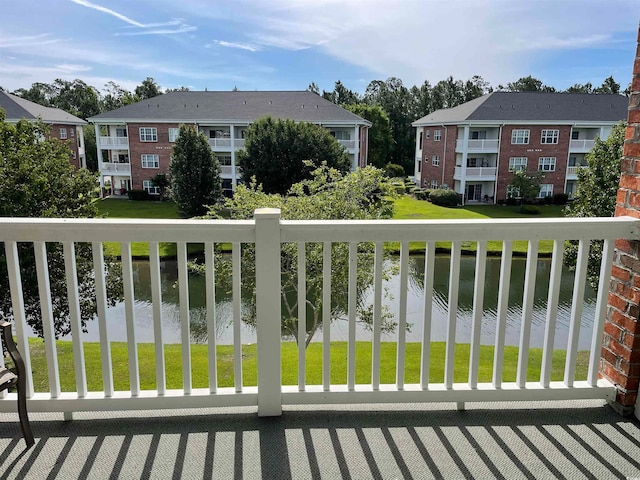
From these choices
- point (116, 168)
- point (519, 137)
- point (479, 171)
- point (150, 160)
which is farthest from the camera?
point (116, 168)

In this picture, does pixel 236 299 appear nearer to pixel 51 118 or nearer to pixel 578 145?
pixel 578 145

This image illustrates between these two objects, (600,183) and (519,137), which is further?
(519,137)

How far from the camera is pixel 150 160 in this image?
27.8 meters

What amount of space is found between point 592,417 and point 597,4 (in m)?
2.85

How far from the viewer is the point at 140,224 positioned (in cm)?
191

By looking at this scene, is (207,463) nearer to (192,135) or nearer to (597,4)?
(597,4)

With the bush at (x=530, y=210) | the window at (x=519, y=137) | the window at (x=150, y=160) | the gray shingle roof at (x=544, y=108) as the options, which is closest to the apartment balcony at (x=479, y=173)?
the window at (x=519, y=137)

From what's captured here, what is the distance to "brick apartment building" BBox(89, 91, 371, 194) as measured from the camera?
26781mm

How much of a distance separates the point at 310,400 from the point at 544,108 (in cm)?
2883

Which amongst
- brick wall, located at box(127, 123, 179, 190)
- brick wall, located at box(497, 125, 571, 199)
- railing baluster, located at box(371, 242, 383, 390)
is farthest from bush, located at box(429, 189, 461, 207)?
railing baluster, located at box(371, 242, 383, 390)

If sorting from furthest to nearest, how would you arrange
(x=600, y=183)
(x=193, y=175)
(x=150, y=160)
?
(x=150, y=160), (x=193, y=175), (x=600, y=183)

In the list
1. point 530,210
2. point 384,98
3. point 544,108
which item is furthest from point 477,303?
point 384,98

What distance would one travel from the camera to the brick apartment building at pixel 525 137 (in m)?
26.2

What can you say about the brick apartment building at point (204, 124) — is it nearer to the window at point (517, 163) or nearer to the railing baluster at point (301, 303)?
the window at point (517, 163)
